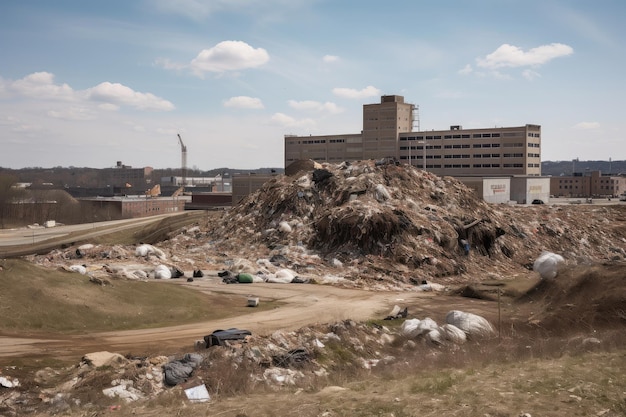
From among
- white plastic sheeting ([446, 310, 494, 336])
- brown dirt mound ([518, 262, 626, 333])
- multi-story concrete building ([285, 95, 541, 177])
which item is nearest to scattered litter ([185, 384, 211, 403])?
white plastic sheeting ([446, 310, 494, 336])

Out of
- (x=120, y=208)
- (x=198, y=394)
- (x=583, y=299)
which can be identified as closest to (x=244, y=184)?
(x=120, y=208)

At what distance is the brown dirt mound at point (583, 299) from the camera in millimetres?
16438

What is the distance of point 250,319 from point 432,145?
8136 centimetres

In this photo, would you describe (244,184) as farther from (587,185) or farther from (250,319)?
(587,185)

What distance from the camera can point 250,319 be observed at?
18672 millimetres

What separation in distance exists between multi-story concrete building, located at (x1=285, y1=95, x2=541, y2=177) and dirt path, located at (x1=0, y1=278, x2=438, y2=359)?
60.7 meters

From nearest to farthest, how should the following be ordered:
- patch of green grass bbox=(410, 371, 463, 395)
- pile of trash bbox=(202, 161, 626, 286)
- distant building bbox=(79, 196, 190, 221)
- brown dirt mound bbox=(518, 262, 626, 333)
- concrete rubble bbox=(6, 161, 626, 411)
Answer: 1. patch of green grass bbox=(410, 371, 463, 395)
2. concrete rubble bbox=(6, 161, 626, 411)
3. brown dirt mound bbox=(518, 262, 626, 333)
4. pile of trash bbox=(202, 161, 626, 286)
5. distant building bbox=(79, 196, 190, 221)

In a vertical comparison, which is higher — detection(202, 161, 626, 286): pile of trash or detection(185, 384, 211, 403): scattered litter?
detection(202, 161, 626, 286): pile of trash

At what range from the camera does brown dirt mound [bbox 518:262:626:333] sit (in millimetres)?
16438

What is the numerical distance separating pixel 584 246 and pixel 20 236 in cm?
5993

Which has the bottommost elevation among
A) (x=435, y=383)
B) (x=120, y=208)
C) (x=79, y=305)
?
(x=435, y=383)

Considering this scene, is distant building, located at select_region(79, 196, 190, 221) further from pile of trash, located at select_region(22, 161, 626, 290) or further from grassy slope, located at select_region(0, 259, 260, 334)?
grassy slope, located at select_region(0, 259, 260, 334)

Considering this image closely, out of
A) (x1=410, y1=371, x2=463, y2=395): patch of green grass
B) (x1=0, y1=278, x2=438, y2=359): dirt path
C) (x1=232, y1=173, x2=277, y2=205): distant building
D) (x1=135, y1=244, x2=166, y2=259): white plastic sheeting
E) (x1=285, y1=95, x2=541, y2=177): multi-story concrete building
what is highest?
(x1=285, y1=95, x2=541, y2=177): multi-story concrete building

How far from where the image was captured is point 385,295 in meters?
24.2
